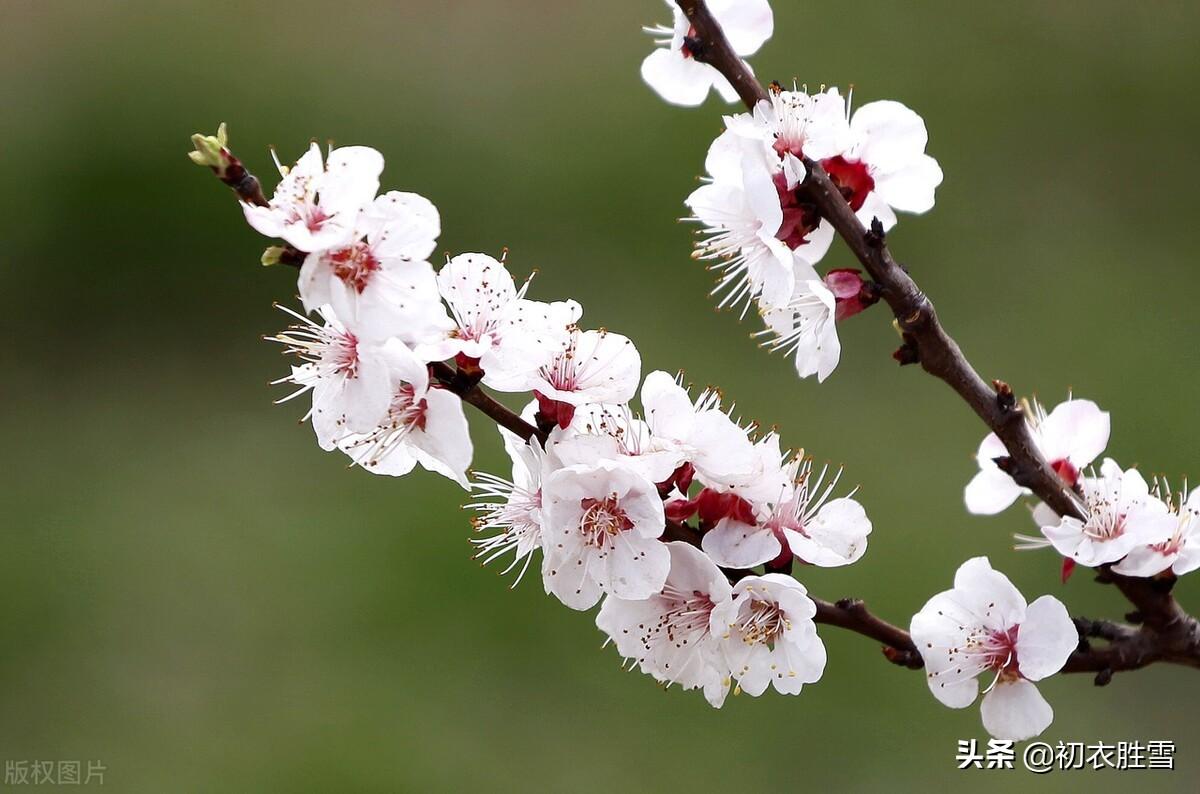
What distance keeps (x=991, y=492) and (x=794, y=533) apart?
26 centimetres

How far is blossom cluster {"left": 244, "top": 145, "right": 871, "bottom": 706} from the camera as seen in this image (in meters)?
0.71

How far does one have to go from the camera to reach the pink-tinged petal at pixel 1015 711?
843 mm

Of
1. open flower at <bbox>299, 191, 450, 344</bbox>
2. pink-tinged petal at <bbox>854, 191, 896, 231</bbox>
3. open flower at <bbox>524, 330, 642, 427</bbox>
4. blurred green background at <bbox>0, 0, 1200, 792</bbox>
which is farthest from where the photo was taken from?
blurred green background at <bbox>0, 0, 1200, 792</bbox>

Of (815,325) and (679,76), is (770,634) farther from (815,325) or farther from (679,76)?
(679,76)

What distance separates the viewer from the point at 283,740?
2.12 metres

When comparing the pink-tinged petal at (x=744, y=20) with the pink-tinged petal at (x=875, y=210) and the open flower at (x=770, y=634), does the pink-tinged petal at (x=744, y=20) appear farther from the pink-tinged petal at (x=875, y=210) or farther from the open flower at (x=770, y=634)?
the open flower at (x=770, y=634)

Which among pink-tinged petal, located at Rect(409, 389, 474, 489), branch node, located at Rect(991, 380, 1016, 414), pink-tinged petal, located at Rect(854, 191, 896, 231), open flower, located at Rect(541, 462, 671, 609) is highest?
pink-tinged petal, located at Rect(854, 191, 896, 231)

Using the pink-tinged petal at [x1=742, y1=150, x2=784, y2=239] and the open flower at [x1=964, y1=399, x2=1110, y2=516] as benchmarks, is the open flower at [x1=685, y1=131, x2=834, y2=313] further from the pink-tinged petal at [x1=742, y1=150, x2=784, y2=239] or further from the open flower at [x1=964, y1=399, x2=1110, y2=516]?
the open flower at [x1=964, y1=399, x2=1110, y2=516]

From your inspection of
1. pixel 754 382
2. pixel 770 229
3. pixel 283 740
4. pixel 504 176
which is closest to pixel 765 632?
pixel 770 229

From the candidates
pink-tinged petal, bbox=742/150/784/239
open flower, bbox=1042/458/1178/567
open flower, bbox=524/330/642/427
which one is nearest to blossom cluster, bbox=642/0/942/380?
pink-tinged petal, bbox=742/150/784/239

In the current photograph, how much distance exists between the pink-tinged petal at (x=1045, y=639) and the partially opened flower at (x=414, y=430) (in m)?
0.38

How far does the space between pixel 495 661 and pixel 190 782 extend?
21.6 inches

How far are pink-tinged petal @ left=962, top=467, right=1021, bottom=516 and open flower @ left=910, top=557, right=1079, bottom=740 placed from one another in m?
0.14

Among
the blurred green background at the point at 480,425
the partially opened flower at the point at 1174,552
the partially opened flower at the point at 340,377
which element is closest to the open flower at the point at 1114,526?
the partially opened flower at the point at 1174,552
